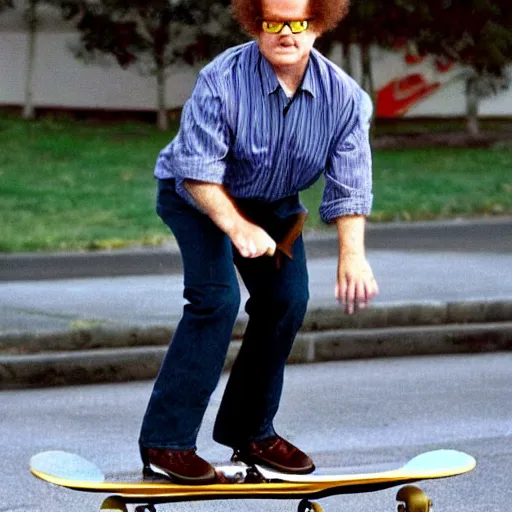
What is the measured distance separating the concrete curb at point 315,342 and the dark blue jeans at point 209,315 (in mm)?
3069

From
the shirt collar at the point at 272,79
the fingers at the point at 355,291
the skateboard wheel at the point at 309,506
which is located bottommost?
the skateboard wheel at the point at 309,506

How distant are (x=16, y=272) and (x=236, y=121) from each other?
660 cm

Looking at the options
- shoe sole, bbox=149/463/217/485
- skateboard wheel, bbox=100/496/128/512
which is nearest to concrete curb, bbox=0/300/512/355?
shoe sole, bbox=149/463/217/485

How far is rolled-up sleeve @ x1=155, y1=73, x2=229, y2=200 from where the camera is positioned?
3.89 metres

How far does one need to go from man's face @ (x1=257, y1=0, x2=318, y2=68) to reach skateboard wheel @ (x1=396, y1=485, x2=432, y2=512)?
1217mm

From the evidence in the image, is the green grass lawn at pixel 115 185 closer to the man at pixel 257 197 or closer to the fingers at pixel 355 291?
the man at pixel 257 197

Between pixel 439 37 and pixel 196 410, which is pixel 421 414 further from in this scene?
pixel 439 37

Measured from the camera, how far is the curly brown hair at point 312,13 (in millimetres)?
3941

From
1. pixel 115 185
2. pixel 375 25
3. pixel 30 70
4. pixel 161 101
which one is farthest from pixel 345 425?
pixel 30 70

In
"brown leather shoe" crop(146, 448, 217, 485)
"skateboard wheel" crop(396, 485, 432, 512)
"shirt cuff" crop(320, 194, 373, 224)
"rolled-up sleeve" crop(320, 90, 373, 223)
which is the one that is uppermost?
"rolled-up sleeve" crop(320, 90, 373, 223)

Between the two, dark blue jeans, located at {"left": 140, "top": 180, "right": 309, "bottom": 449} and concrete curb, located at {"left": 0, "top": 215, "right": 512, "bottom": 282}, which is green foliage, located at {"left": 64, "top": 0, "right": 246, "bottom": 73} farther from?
dark blue jeans, located at {"left": 140, "top": 180, "right": 309, "bottom": 449}

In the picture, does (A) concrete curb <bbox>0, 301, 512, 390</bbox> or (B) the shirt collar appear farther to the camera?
(A) concrete curb <bbox>0, 301, 512, 390</bbox>

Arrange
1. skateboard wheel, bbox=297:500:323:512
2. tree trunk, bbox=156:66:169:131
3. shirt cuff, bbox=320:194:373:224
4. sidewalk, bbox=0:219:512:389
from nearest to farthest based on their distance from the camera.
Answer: shirt cuff, bbox=320:194:373:224 < skateboard wheel, bbox=297:500:323:512 < sidewalk, bbox=0:219:512:389 < tree trunk, bbox=156:66:169:131

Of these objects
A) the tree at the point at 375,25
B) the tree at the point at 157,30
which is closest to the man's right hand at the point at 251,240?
the tree at the point at 375,25
